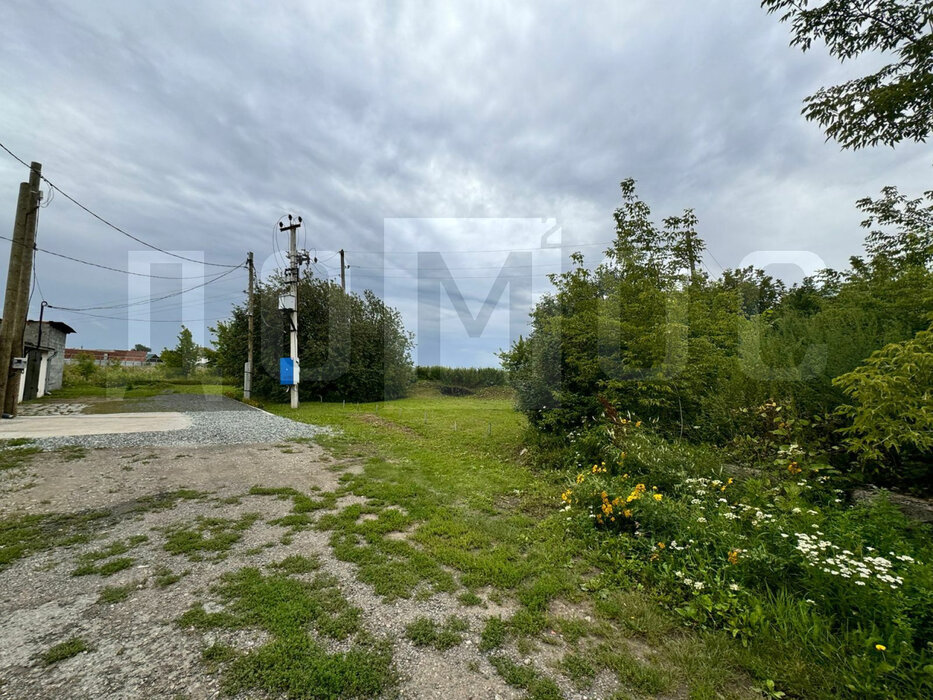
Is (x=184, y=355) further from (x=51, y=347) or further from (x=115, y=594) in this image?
(x=115, y=594)

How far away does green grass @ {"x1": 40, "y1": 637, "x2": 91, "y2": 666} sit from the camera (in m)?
1.92

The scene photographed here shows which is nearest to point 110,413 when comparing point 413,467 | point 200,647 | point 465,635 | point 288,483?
point 288,483

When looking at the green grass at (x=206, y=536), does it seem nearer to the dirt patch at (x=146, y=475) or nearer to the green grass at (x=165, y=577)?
the green grass at (x=165, y=577)

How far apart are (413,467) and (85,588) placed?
156 inches

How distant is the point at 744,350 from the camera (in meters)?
5.30

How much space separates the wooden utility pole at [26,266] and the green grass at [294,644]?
38.1 feet

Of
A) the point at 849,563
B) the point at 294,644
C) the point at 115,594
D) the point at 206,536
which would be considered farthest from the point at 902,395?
the point at 206,536

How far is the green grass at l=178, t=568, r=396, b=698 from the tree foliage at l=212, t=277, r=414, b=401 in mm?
14571

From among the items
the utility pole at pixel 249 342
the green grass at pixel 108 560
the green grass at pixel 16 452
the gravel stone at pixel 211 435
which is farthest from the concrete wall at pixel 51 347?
the green grass at pixel 108 560

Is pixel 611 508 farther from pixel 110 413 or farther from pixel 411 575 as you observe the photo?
pixel 110 413

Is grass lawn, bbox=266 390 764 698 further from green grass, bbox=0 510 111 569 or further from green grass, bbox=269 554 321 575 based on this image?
green grass, bbox=0 510 111 569

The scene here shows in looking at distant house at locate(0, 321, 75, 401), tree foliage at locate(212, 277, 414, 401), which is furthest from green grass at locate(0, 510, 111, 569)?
distant house at locate(0, 321, 75, 401)

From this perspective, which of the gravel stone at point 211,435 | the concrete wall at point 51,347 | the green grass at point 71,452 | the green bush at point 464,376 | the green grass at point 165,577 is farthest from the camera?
the green bush at point 464,376

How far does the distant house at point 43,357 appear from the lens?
14344mm
